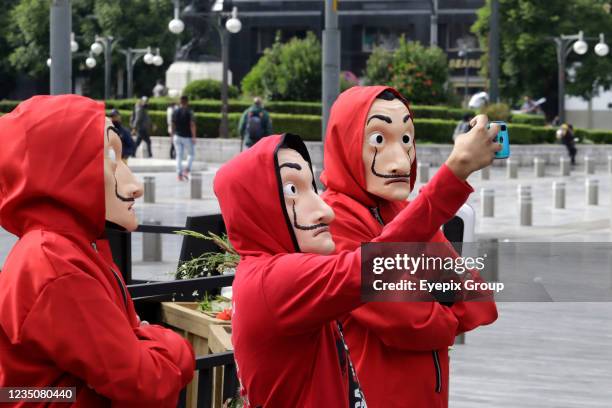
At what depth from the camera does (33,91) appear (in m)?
85.9

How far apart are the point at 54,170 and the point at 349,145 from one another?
1.31 m

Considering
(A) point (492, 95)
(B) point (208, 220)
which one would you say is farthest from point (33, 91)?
(B) point (208, 220)

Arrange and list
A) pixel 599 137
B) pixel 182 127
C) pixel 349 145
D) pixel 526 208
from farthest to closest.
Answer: pixel 599 137 → pixel 182 127 → pixel 526 208 → pixel 349 145

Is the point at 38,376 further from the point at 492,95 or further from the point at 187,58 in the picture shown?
the point at 187,58

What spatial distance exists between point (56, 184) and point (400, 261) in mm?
866

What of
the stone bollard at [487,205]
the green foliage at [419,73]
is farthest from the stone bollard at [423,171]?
the green foliage at [419,73]

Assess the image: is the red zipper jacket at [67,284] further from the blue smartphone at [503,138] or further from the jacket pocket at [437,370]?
the jacket pocket at [437,370]

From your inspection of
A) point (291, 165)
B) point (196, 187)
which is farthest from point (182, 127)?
point (291, 165)

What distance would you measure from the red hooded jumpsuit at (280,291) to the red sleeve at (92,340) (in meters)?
0.41

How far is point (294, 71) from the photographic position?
4091 centimetres

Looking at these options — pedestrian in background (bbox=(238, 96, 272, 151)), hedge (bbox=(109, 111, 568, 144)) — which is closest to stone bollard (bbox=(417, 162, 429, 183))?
pedestrian in background (bbox=(238, 96, 272, 151))

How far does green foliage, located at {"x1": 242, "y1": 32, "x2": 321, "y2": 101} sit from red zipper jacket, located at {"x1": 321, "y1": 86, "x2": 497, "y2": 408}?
35.9m

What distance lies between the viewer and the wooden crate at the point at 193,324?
196 inches

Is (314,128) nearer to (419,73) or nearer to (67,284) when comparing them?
(419,73)
